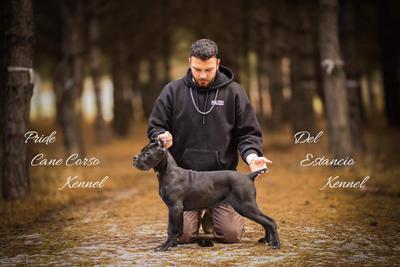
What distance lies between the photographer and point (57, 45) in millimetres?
19562

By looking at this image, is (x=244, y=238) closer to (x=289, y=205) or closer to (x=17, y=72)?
(x=289, y=205)

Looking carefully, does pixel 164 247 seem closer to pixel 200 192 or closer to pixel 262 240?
pixel 200 192

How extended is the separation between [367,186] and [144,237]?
207 inches

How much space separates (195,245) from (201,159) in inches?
36.2

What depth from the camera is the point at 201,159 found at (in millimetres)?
6562

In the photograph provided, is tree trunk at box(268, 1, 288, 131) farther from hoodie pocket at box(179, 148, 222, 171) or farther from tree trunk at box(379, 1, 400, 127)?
hoodie pocket at box(179, 148, 222, 171)

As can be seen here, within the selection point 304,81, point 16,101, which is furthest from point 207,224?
point 304,81

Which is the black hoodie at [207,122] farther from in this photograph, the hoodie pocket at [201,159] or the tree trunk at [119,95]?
the tree trunk at [119,95]

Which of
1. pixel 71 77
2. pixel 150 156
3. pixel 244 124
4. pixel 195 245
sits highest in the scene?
pixel 71 77

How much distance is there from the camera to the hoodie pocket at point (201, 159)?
656 centimetres

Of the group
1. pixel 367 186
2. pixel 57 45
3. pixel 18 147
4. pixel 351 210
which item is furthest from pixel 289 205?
pixel 57 45

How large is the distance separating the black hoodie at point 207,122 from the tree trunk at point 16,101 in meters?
3.92

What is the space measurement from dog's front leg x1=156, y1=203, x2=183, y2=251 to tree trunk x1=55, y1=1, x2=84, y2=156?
9887 mm

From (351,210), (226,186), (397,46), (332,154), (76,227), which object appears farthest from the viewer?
(397,46)
